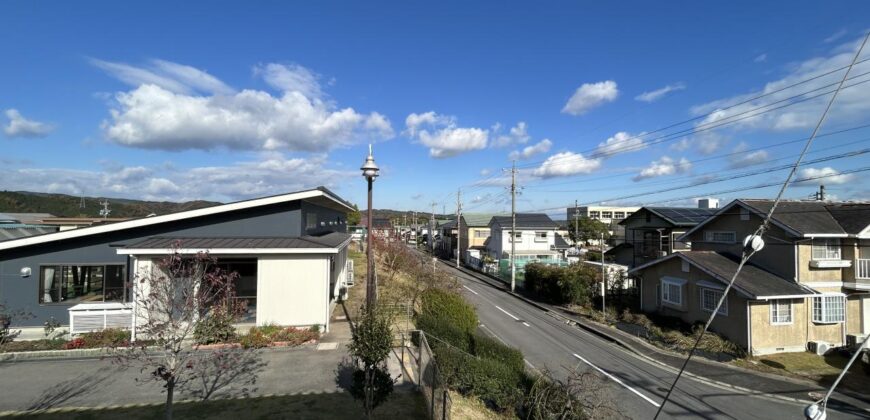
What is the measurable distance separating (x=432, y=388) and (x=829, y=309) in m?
20.8

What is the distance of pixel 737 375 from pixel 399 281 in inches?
641

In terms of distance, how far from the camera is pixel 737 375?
15.2m

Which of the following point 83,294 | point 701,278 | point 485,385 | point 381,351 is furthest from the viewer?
point 701,278

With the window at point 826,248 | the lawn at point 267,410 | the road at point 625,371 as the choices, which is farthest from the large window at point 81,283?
the window at point 826,248

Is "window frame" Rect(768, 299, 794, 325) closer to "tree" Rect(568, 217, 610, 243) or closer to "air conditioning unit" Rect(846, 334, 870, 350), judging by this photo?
"air conditioning unit" Rect(846, 334, 870, 350)

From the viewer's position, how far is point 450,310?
14.9 metres

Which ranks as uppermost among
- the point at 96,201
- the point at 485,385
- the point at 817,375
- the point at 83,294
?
the point at 96,201

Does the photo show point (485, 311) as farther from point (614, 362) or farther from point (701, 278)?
point (701, 278)

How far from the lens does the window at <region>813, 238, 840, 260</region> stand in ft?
63.9

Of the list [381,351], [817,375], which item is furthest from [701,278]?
[381,351]

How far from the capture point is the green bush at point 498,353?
36.7 feet

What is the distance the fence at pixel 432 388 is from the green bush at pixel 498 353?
181cm

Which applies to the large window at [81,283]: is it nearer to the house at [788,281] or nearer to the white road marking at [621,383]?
the white road marking at [621,383]

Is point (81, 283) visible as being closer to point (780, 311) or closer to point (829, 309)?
point (780, 311)
